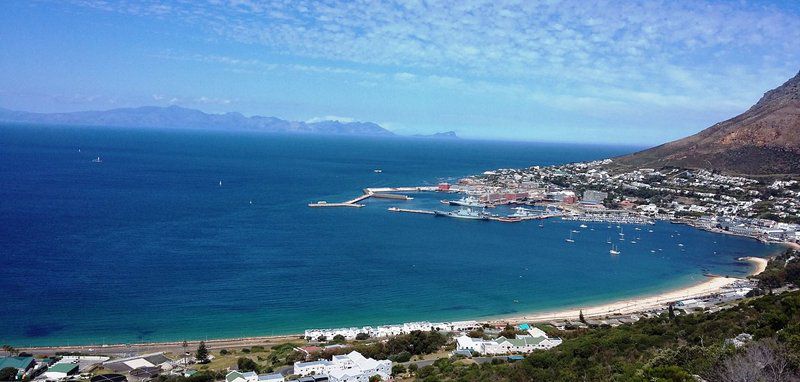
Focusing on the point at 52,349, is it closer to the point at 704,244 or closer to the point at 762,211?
the point at 704,244

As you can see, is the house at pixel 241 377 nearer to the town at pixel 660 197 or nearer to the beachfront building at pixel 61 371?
the beachfront building at pixel 61 371

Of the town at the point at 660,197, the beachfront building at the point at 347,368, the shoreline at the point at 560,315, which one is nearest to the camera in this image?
the beachfront building at the point at 347,368

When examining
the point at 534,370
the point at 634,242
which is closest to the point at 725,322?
the point at 534,370

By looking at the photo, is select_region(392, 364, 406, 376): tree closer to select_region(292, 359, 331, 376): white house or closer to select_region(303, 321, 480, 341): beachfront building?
select_region(292, 359, 331, 376): white house

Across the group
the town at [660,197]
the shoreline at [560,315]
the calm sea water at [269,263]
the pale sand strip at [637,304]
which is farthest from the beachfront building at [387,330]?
the town at [660,197]

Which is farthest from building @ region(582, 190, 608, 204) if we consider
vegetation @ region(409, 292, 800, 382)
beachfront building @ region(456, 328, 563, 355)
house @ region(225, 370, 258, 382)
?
house @ region(225, 370, 258, 382)

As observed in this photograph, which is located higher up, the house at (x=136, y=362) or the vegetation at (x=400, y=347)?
the vegetation at (x=400, y=347)

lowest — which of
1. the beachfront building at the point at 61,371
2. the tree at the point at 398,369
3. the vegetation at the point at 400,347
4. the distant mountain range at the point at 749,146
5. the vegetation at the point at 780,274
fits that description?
the beachfront building at the point at 61,371
